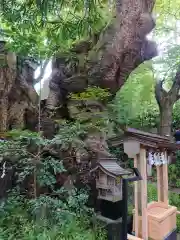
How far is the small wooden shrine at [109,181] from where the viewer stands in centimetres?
394

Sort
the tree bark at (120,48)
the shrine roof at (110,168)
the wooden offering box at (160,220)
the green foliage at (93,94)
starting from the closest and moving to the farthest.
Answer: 1. the shrine roof at (110,168)
2. the wooden offering box at (160,220)
3. the green foliage at (93,94)
4. the tree bark at (120,48)

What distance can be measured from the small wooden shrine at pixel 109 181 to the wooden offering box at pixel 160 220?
1.01 meters

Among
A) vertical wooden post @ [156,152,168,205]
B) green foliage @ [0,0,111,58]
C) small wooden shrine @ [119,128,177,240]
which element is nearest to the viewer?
green foliage @ [0,0,111,58]

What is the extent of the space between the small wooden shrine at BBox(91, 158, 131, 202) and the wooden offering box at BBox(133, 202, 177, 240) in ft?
3.31

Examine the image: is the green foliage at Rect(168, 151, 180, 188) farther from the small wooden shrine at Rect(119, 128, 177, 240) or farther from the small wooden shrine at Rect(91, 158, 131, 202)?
the small wooden shrine at Rect(91, 158, 131, 202)

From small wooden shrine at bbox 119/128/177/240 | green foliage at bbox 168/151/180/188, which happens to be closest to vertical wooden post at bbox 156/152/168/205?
small wooden shrine at bbox 119/128/177/240

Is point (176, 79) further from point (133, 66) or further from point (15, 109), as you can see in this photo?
point (15, 109)

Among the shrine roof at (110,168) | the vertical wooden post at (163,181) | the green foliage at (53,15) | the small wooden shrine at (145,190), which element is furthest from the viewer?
the vertical wooden post at (163,181)

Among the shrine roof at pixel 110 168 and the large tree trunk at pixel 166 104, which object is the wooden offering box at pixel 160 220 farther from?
the large tree trunk at pixel 166 104

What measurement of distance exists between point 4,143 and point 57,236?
168 centimetres

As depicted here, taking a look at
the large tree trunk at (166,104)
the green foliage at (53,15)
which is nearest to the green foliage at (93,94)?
the green foliage at (53,15)

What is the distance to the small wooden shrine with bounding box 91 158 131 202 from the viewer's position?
3.94 meters

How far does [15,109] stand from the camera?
5.47m

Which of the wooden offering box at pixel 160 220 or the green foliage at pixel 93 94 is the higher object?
the green foliage at pixel 93 94
